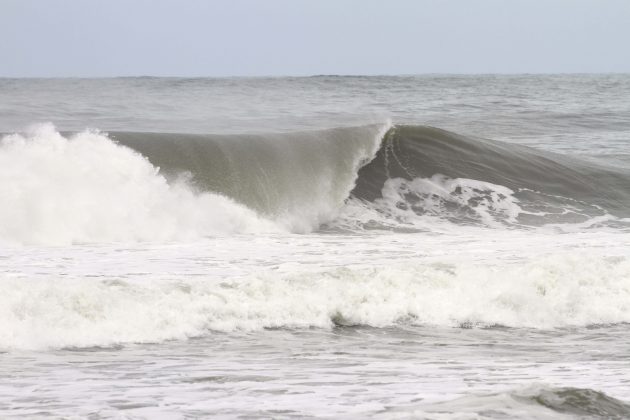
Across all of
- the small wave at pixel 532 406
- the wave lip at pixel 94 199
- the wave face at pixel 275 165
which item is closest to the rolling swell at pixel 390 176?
the wave face at pixel 275 165

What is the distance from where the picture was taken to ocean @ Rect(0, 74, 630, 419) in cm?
519

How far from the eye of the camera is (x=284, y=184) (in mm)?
13602

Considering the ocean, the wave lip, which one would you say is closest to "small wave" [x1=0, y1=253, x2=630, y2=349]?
the ocean

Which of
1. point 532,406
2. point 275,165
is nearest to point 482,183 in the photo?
point 275,165

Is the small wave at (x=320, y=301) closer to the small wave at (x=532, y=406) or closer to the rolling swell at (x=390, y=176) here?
the small wave at (x=532, y=406)

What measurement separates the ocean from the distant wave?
0.13 feet

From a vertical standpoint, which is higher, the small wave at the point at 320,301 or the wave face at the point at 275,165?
the wave face at the point at 275,165

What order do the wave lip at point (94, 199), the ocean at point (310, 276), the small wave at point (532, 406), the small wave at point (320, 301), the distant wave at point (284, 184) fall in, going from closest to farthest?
the small wave at point (532, 406), the ocean at point (310, 276), the small wave at point (320, 301), the wave lip at point (94, 199), the distant wave at point (284, 184)

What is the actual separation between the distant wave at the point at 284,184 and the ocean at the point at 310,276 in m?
0.04

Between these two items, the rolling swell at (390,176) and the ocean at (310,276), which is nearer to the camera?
the ocean at (310,276)

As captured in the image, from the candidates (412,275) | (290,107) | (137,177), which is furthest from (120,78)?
(412,275)

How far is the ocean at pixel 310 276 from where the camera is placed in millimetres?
5191

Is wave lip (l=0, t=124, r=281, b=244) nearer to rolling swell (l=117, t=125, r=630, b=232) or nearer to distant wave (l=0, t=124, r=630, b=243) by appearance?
distant wave (l=0, t=124, r=630, b=243)

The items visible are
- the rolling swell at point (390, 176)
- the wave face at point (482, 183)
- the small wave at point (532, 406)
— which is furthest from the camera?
the wave face at point (482, 183)
